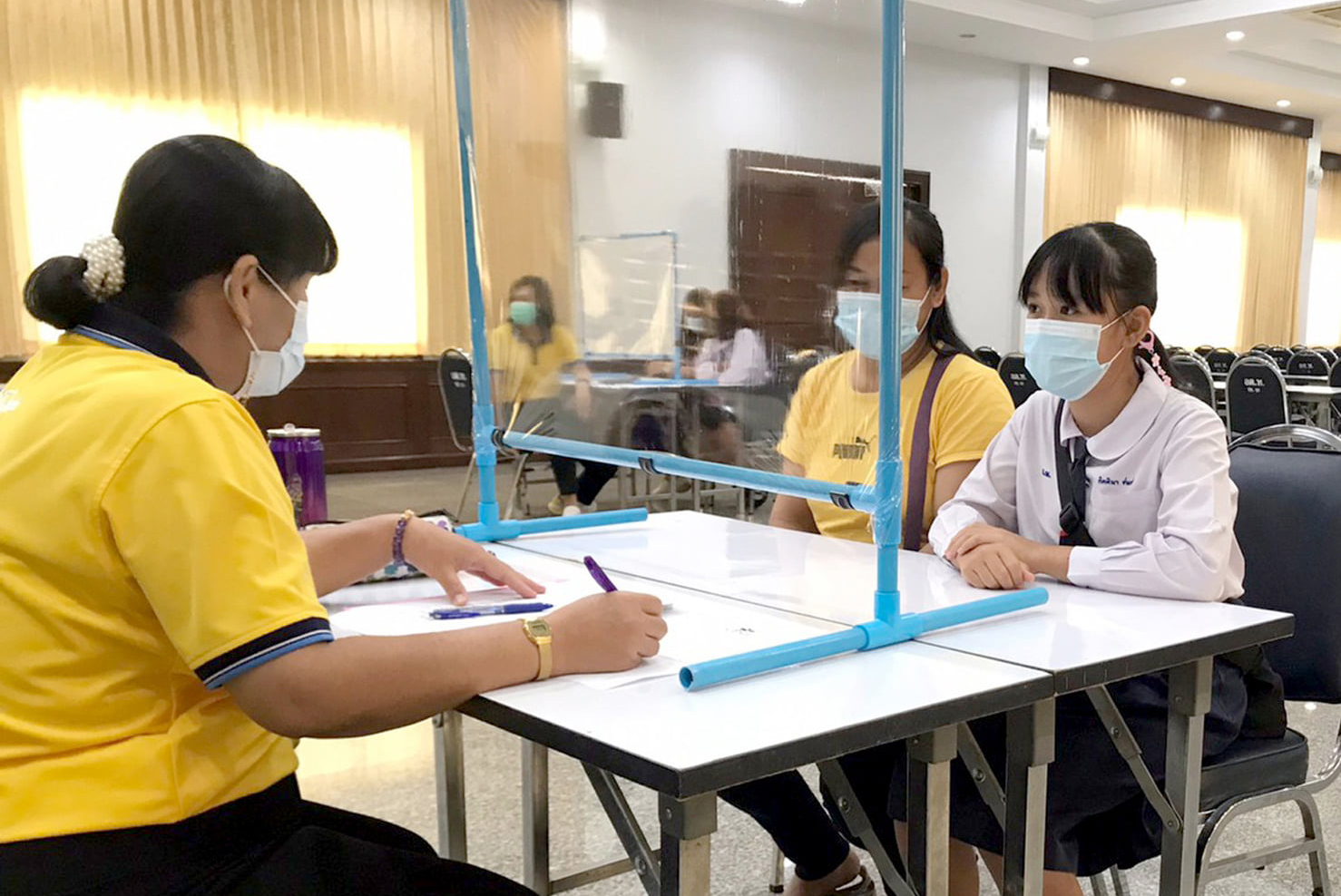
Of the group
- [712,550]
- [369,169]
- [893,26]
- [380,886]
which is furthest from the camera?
[369,169]

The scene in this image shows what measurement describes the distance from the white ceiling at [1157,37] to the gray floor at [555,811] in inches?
216

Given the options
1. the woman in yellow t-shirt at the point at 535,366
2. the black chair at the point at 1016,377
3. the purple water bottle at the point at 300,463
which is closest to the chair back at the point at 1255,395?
the black chair at the point at 1016,377

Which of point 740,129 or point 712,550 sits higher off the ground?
point 740,129

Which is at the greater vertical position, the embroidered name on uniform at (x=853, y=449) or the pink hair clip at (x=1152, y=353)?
the pink hair clip at (x=1152, y=353)

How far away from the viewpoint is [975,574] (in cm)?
141

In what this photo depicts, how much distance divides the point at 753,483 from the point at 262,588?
0.65m

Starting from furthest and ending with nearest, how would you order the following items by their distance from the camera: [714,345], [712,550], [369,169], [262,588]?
[369,169], [712,550], [714,345], [262,588]

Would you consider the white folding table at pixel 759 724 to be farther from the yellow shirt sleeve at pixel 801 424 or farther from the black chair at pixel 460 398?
the black chair at pixel 460 398

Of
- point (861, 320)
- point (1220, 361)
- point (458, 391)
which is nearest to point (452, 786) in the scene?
point (861, 320)

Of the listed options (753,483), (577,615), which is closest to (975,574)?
(753,483)

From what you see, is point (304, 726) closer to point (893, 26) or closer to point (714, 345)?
point (714, 345)

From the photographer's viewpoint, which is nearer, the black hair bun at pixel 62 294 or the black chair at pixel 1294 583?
the black hair bun at pixel 62 294

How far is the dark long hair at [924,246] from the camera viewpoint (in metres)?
1.15

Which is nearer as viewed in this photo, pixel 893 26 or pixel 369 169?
pixel 893 26
